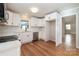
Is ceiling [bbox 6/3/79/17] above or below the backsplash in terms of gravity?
above

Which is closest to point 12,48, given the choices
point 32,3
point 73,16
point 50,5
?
point 32,3

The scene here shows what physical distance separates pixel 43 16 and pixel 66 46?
0.49 metres

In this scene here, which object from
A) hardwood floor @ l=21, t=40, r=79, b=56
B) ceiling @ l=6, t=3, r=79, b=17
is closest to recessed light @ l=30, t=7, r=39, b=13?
ceiling @ l=6, t=3, r=79, b=17

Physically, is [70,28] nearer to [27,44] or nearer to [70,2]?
[70,2]

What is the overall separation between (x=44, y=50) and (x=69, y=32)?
15.6 inches

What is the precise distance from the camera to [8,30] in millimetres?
1006

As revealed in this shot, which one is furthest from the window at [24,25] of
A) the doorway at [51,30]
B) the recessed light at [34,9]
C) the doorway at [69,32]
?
the doorway at [69,32]

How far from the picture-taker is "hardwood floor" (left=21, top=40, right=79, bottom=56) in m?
0.86

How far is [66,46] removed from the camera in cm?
89

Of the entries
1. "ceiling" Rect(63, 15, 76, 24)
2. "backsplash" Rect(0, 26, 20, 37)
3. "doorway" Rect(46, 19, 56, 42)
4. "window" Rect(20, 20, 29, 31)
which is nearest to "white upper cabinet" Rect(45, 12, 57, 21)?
"doorway" Rect(46, 19, 56, 42)

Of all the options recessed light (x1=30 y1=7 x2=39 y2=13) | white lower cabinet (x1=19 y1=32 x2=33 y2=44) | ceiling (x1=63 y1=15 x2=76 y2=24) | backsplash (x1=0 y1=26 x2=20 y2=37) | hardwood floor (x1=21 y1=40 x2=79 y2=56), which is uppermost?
recessed light (x1=30 y1=7 x2=39 y2=13)

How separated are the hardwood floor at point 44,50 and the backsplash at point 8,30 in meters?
0.22

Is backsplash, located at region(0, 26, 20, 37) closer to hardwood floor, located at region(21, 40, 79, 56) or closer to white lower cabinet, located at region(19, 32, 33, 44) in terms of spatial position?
white lower cabinet, located at region(19, 32, 33, 44)

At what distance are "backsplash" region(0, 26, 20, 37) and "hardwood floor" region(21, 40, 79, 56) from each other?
0.22m
